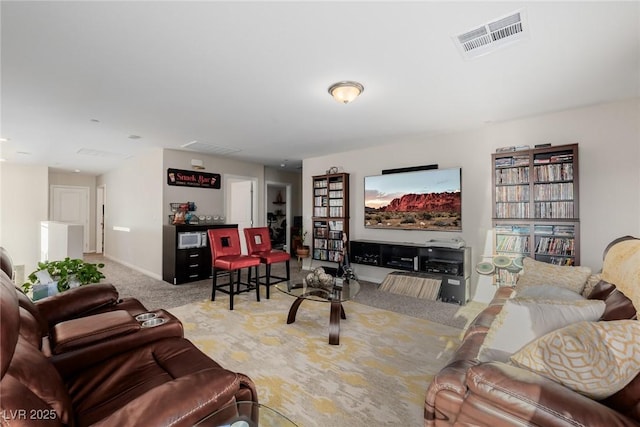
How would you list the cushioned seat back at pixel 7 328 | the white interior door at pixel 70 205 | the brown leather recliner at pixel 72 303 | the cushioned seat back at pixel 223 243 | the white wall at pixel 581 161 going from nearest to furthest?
1. the cushioned seat back at pixel 7 328
2. the brown leather recliner at pixel 72 303
3. the white wall at pixel 581 161
4. the cushioned seat back at pixel 223 243
5. the white interior door at pixel 70 205

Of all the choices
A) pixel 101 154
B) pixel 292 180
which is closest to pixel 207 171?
pixel 101 154

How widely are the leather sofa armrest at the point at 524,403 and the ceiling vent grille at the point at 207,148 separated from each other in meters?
4.84

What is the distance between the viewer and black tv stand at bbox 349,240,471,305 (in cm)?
387

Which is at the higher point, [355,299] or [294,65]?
[294,65]

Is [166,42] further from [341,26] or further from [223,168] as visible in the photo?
[223,168]

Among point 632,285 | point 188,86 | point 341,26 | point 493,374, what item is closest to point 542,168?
point 632,285

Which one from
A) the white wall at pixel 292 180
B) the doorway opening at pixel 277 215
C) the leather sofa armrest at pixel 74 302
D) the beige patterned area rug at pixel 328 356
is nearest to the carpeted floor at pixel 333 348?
the beige patterned area rug at pixel 328 356

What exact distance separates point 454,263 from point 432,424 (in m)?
2.99

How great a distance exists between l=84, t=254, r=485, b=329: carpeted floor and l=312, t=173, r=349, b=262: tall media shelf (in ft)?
2.36

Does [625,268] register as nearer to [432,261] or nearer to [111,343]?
[432,261]

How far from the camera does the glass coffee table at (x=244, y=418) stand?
3.38ft

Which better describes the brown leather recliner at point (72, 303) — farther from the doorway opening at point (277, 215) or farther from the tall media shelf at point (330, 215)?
the doorway opening at point (277, 215)

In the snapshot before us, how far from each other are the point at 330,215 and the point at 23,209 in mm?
7336

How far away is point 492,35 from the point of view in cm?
194
